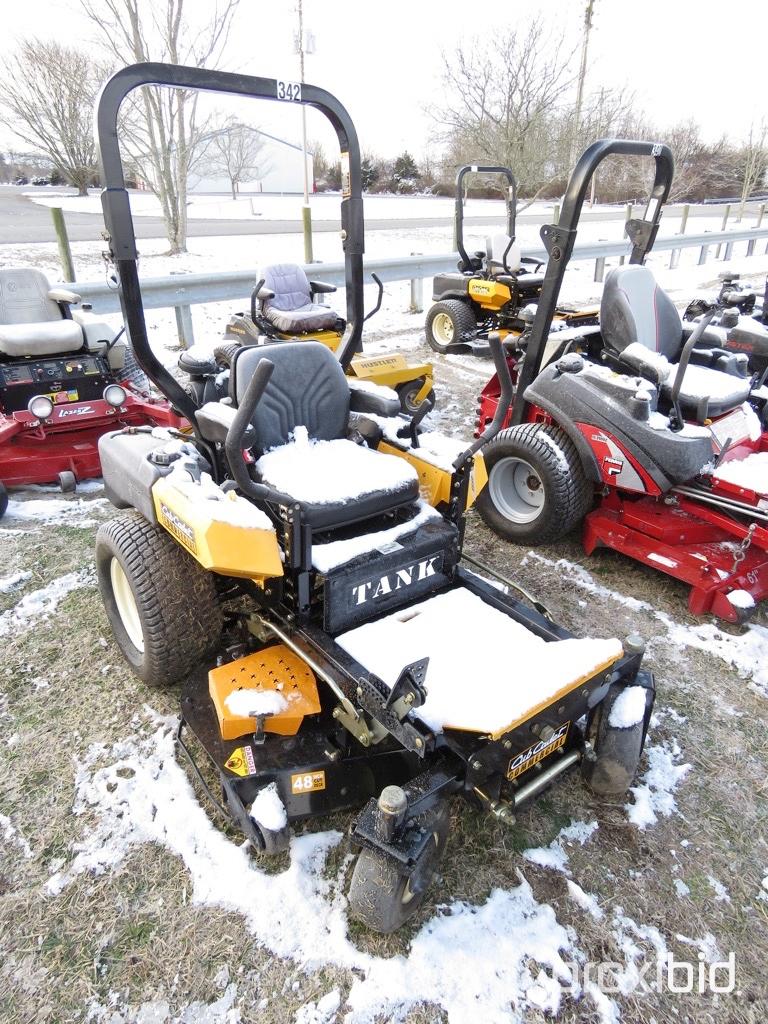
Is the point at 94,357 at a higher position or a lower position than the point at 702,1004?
higher

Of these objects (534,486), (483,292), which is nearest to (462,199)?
(483,292)

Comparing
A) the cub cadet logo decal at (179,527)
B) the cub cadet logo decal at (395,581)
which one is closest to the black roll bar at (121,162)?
the cub cadet logo decal at (179,527)

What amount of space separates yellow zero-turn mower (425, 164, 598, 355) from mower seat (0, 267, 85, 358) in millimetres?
3731

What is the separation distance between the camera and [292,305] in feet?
19.9

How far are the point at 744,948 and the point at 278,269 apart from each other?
5.87 meters

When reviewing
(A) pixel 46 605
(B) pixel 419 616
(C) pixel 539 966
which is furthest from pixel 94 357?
(C) pixel 539 966

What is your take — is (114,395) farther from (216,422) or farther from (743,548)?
(743,548)

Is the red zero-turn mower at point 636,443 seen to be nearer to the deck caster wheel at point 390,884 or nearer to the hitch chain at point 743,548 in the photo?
the hitch chain at point 743,548

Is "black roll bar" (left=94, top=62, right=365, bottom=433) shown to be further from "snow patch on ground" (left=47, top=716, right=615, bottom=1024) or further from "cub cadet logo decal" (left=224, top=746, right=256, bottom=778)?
"snow patch on ground" (left=47, top=716, right=615, bottom=1024)

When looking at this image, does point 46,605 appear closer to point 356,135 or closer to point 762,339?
point 356,135

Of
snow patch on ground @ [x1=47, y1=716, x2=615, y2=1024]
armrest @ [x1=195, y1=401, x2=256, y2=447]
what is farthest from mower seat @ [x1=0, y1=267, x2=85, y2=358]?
snow patch on ground @ [x1=47, y1=716, x2=615, y2=1024]

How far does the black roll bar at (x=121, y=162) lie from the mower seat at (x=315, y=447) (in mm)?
289

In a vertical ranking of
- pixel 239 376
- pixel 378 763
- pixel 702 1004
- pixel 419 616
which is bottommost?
pixel 702 1004

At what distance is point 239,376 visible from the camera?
2.48m
